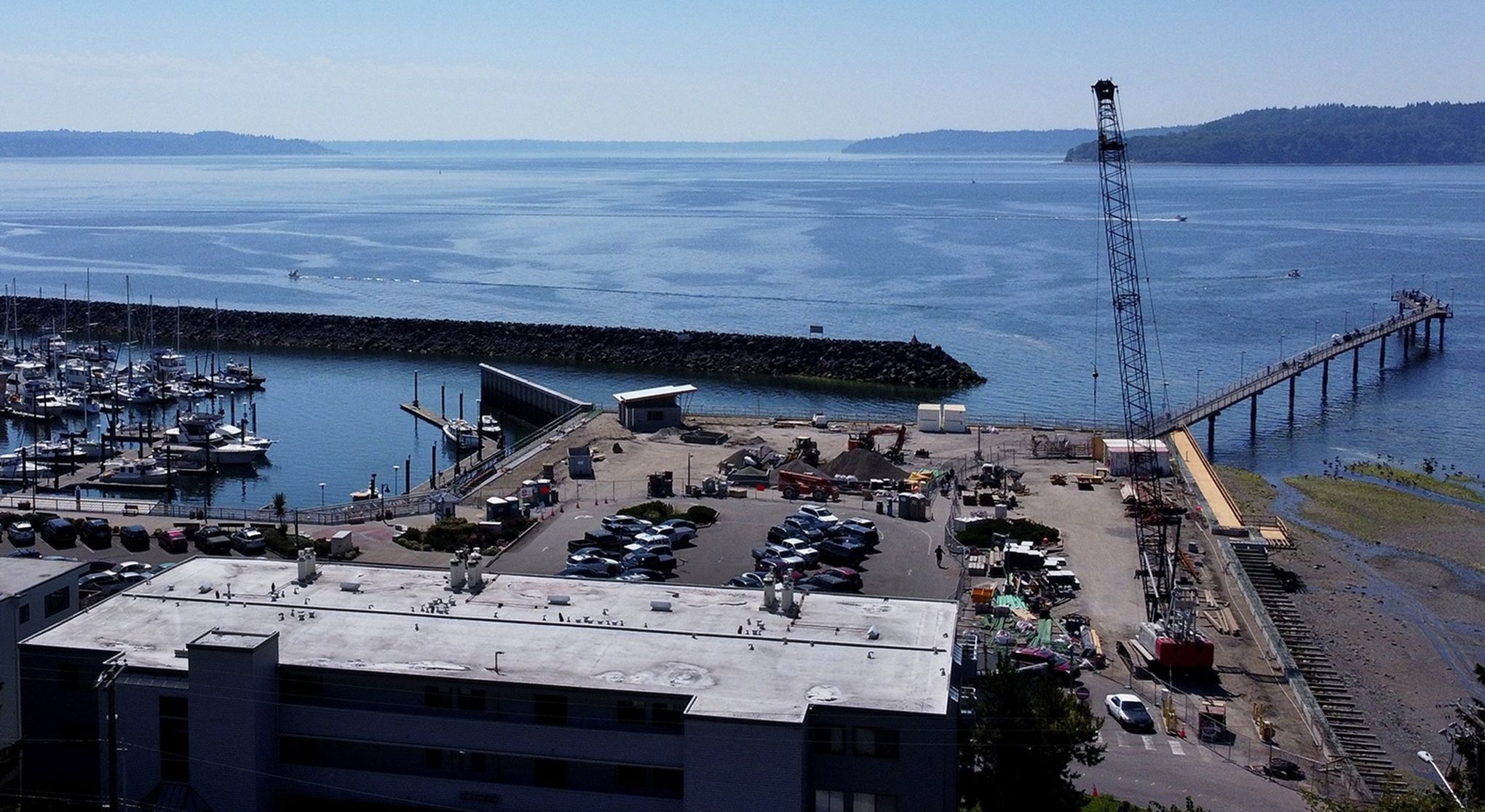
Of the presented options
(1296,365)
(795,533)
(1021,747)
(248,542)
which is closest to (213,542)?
(248,542)

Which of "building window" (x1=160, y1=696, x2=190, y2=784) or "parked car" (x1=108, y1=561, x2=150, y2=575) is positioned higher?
"building window" (x1=160, y1=696, x2=190, y2=784)

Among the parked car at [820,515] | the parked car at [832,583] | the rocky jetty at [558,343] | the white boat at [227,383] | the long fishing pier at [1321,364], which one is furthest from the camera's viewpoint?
the rocky jetty at [558,343]

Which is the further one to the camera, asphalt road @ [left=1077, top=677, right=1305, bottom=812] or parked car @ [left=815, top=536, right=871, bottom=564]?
parked car @ [left=815, top=536, right=871, bottom=564]

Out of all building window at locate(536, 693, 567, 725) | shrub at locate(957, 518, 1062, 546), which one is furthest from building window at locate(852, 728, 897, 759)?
shrub at locate(957, 518, 1062, 546)

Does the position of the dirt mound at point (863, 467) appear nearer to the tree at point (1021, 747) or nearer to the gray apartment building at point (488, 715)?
the gray apartment building at point (488, 715)

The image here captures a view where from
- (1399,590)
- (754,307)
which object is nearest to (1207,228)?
(754,307)

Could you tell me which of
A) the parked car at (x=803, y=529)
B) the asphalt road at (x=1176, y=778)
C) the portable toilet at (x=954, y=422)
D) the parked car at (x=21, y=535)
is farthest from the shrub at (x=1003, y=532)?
the parked car at (x=21, y=535)

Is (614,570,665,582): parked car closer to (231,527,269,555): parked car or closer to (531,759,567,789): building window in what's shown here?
(231,527,269,555): parked car
